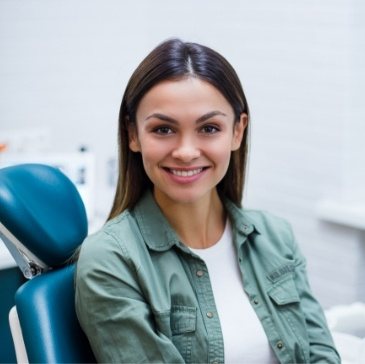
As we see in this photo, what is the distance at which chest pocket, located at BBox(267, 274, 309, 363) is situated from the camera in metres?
1.34

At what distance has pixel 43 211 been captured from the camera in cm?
127

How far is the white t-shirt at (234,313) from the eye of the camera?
1.26 meters

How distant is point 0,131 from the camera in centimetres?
271

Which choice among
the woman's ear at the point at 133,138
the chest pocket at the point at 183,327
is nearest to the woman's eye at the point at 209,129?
the woman's ear at the point at 133,138

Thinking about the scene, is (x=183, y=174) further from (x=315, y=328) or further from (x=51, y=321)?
(x=315, y=328)

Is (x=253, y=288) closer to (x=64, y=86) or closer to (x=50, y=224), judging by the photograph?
(x=50, y=224)

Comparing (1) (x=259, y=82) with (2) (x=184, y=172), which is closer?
(2) (x=184, y=172)

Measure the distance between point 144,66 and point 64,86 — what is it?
67.9 inches

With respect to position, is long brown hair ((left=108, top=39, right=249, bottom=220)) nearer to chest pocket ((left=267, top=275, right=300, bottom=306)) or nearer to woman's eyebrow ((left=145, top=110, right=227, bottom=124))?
woman's eyebrow ((left=145, top=110, right=227, bottom=124))

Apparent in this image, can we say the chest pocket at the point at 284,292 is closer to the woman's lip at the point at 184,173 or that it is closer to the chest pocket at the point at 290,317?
the chest pocket at the point at 290,317

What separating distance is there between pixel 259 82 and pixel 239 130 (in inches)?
55.3

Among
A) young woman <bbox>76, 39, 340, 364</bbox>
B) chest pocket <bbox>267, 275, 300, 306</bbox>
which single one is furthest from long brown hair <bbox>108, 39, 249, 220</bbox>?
chest pocket <bbox>267, 275, 300, 306</bbox>

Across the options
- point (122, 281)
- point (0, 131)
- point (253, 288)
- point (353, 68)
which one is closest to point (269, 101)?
point (353, 68)

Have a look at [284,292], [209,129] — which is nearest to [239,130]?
[209,129]
